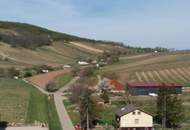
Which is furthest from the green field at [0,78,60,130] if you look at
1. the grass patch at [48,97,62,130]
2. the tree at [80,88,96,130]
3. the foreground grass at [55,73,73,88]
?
the foreground grass at [55,73,73,88]

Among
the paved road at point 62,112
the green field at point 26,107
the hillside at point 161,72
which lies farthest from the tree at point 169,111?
the hillside at point 161,72

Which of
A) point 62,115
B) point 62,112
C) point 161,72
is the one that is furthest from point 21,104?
point 161,72

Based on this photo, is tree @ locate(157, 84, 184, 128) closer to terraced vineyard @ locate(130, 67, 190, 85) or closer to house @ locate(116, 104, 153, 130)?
house @ locate(116, 104, 153, 130)

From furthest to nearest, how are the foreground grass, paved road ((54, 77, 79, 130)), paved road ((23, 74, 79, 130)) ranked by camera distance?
the foreground grass → paved road ((23, 74, 79, 130)) → paved road ((54, 77, 79, 130))

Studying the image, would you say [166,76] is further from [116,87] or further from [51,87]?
[51,87]

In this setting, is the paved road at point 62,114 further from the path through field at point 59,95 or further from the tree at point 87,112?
the tree at point 87,112

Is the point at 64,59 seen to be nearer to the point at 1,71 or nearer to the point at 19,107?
the point at 1,71
